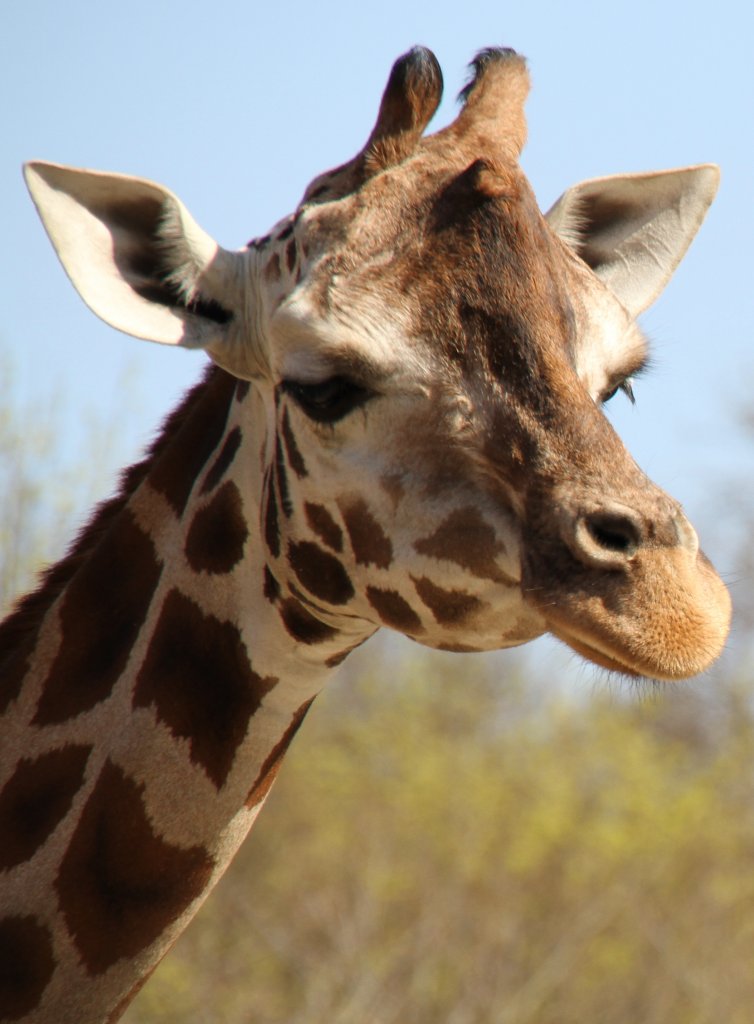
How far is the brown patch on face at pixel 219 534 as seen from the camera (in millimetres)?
4164

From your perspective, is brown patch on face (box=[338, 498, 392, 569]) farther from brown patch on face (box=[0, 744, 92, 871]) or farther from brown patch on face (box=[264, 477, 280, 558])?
brown patch on face (box=[0, 744, 92, 871])

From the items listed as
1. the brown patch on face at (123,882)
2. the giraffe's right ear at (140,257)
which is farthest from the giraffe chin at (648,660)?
the giraffe's right ear at (140,257)

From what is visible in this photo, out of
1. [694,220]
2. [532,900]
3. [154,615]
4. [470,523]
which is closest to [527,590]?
[470,523]

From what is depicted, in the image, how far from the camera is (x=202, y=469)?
4.37 meters

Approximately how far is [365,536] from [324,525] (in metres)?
0.15

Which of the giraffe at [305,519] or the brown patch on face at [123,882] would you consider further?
the brown patch on face at [123,882]

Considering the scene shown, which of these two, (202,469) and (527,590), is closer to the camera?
(527,590)

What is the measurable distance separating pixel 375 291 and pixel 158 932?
5.63 ft

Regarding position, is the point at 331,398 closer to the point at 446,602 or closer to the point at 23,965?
the point at 446,602

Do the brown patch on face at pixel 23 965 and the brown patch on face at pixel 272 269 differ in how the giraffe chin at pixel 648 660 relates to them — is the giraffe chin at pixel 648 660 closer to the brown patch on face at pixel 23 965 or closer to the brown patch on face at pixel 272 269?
the brown patch on face at pixel 272 269

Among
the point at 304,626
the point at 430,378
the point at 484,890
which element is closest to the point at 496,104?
the point at 430,378

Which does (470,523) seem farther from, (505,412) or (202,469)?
(202,469)

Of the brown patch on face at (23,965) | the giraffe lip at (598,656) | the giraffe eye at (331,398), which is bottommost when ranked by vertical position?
the brown patch on face at (23,965)

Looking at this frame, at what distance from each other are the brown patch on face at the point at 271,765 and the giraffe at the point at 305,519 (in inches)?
0.4
